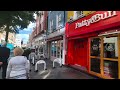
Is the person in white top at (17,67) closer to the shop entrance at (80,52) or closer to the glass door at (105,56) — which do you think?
the glass door at (105,56)

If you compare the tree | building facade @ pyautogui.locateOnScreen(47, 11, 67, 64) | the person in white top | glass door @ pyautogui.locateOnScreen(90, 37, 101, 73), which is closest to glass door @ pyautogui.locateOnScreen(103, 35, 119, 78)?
glass door @ pyautogui.locateOnScreen(90, 37, 101, 73)

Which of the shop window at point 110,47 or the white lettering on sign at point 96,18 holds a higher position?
the white lettering on sign at point 96,18

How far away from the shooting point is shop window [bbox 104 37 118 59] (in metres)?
9.08

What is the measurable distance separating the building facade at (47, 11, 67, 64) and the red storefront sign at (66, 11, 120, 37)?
99.2 inches

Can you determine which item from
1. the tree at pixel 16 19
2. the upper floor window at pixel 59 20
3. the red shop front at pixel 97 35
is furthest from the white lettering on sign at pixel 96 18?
the upper floor window at pixel 59 20

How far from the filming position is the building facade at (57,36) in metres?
17.1

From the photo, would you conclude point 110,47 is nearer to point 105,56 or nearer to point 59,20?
point 105,56
